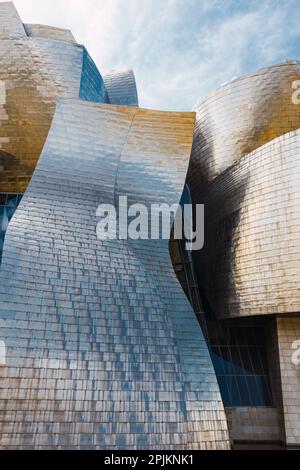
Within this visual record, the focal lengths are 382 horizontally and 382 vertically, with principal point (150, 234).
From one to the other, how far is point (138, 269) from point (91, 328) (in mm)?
2385

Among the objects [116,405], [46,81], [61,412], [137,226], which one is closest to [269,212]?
[137,226]

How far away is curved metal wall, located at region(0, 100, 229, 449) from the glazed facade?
3cm

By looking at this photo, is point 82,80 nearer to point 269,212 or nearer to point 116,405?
point 269,212

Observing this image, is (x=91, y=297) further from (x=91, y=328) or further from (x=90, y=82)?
(x=90, y=82)

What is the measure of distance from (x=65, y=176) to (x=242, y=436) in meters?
10.1

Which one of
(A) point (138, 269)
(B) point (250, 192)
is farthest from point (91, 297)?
(B) point (250, 192)

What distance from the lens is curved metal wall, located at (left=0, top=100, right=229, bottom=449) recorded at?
8242 mm

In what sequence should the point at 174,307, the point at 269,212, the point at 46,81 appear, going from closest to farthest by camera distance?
the point at 174,307 < the point at 269,212 < the point at 46,81

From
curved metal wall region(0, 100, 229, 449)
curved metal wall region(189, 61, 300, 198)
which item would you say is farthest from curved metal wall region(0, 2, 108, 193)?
curved metal wall region(189, 61, 300, 198)

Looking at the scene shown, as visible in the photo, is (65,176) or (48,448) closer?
(48,448)

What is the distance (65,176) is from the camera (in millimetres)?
12398

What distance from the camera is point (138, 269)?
440 inches

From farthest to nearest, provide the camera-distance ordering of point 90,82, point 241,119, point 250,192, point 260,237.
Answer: point 241,119 < point 90,82 < point 250,192 < point 260,237

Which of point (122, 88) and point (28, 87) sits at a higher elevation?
point (122, 88)
